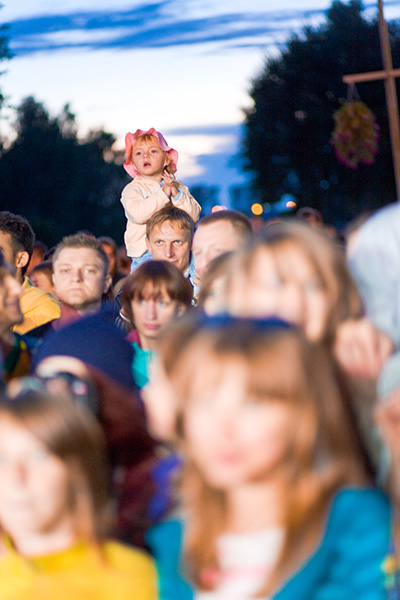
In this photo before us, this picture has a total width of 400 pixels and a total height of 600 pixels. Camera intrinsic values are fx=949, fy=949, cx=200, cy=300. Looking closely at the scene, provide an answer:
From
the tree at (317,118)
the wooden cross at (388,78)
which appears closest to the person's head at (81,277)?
the wooden cross at (388,78)

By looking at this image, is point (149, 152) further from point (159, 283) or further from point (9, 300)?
point (9, 300)

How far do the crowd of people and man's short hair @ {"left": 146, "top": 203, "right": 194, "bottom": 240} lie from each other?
2.69 metres

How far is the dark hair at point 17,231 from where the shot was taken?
580cm

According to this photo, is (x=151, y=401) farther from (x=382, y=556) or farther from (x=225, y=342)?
(x=382, y=556)

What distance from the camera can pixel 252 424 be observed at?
2113 millimetres

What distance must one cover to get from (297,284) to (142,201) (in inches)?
147

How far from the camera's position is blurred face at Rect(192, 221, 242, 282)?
4.36m

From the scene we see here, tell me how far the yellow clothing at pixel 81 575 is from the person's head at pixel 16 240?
10.9 feet

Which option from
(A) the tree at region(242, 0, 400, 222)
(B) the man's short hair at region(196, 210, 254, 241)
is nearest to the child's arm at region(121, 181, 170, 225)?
(B) the man's short hair at region(196, 210, 254, 241)

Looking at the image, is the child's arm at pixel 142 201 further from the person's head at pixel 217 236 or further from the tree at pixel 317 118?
the tree at pixel 317 118

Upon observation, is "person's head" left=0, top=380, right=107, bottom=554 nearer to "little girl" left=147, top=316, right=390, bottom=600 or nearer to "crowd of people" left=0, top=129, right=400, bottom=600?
"crowd of people" left=0, top=129, right=400, bottom=600

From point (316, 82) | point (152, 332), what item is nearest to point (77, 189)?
point (316, 82)

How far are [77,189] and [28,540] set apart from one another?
5118 centimetres

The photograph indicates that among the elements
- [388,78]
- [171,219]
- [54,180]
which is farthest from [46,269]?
[54,180]
